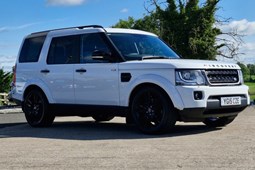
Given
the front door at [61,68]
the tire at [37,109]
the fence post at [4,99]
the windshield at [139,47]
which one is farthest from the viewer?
the fence post at [4,99]

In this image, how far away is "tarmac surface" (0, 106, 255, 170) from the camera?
218 inches

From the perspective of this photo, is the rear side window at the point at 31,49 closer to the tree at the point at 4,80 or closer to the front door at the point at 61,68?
the front door at the point at 61,68

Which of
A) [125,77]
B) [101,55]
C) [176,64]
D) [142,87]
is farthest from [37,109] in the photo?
[176,64]

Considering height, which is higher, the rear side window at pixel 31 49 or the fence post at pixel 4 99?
the rear side window at pixel 31 49

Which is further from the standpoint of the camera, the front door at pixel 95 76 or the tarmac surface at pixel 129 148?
the front door at pixel 95 76

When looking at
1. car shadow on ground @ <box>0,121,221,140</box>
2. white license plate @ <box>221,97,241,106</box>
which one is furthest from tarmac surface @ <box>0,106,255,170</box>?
white license plate @ <box>221,97,241,106</box>

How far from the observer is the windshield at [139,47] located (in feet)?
28.1

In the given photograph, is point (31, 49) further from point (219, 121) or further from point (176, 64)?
point (219, 121)

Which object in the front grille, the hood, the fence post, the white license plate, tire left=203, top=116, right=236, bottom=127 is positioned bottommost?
the fence post

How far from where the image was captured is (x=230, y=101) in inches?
312

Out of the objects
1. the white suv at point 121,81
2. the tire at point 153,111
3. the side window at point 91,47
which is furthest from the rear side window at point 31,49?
the tire at point 153,111

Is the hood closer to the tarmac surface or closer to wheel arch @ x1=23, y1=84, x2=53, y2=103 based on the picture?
the tarmac surface

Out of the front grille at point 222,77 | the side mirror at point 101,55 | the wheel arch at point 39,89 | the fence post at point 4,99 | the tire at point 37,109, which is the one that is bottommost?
the fence post at point 4,99

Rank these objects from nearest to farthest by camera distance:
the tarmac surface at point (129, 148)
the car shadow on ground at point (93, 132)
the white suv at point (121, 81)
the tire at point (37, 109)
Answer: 1. the tarmac surface at point (129, 148)
2. the white suv at point (121, 81)
3. the car shadow on ground at point (93, 132)
4. the tire at point (37, 109)
